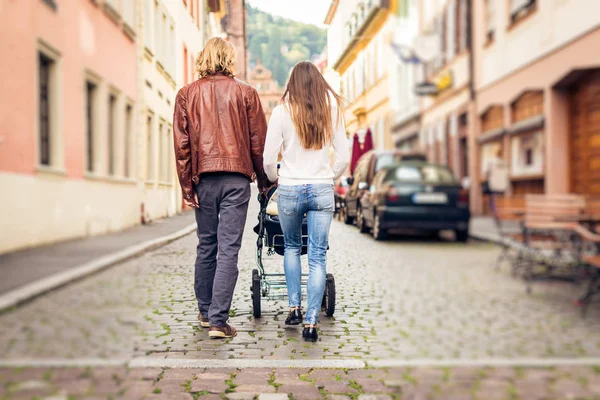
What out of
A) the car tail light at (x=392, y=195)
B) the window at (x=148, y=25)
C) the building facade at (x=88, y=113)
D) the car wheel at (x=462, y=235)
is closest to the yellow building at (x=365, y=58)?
the car tail light at (x=392, y=195)

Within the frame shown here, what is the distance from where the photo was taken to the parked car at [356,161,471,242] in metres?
1.13

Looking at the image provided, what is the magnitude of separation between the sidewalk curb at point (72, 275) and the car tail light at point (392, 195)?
0.50 m

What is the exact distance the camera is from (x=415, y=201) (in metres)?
1.32

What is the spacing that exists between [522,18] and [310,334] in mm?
1430

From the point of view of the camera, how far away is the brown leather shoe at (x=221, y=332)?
1987 millimetres

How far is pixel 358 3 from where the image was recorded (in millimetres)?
1484

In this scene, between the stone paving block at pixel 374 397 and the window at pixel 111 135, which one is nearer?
the window at pixel 111 135

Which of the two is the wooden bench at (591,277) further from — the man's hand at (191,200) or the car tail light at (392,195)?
the man's hand at (191,200)

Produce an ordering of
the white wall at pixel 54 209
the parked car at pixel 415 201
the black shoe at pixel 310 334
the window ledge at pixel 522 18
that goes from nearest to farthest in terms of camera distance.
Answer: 1. the white wall at pixel 54 209
2. the window ledge at pixel 522 18
3. the parked car at pixel 415 201
4. the black shoe at pixel 310 334

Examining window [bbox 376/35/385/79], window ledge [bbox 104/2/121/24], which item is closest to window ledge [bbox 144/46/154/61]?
window ledge [bbox 104/2/121/24]

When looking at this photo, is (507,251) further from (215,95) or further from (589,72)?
(215,95)

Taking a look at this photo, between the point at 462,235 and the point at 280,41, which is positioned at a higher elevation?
the point at 280,41

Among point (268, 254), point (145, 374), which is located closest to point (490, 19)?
point (145, 374)

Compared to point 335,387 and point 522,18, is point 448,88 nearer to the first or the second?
point 522,18
